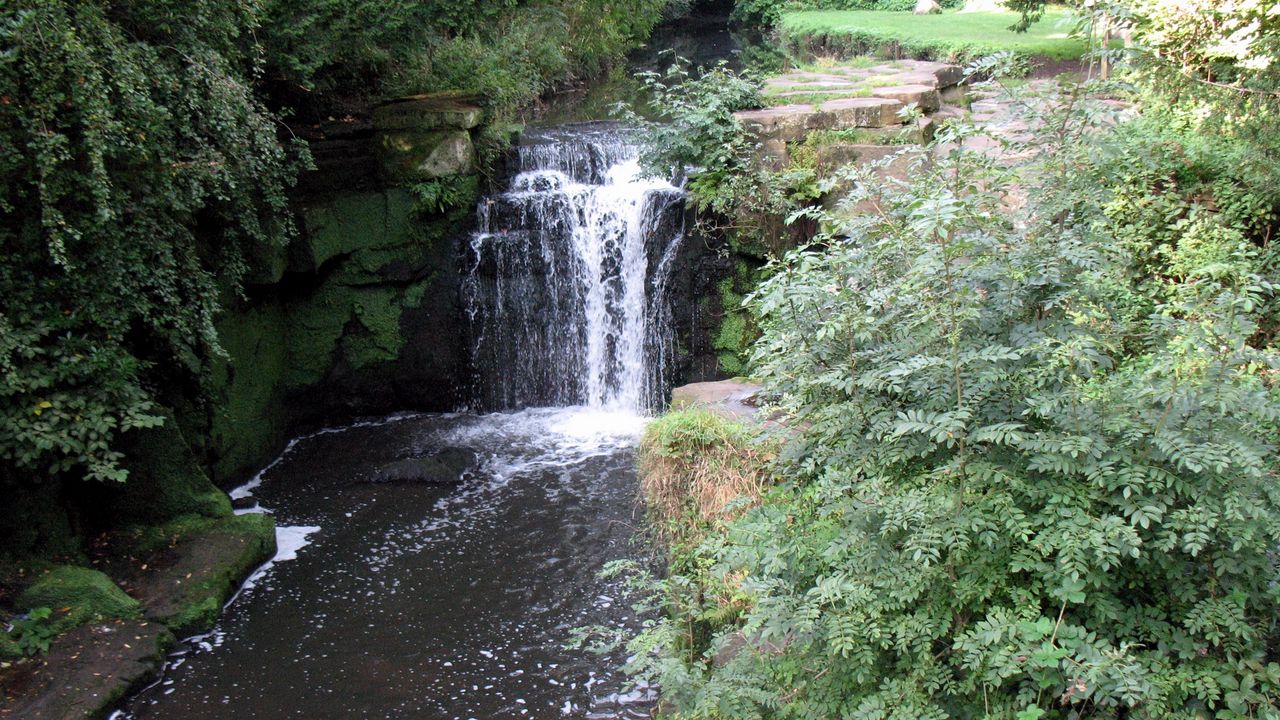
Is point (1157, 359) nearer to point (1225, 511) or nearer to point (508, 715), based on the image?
point (1225, 511)

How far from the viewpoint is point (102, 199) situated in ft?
17.3

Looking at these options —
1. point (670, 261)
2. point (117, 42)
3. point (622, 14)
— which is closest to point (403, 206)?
point (670, 261)

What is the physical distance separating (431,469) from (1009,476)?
6.29 metres

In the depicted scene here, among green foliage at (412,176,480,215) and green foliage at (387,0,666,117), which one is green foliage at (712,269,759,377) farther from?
green foliage at (387,0,666,117)

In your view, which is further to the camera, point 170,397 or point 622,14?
point 622,14

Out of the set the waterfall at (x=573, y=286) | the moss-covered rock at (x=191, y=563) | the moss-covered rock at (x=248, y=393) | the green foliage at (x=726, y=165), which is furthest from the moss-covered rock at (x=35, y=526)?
the green foliage at (x=726, y=165)

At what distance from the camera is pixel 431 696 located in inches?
211

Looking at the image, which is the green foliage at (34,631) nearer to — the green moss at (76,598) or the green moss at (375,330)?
the green moss at (76,598)

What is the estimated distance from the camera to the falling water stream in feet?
18.0

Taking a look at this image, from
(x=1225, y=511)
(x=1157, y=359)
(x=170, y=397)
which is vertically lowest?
Result: (x=170, y=397)

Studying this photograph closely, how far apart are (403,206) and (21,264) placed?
476 cm

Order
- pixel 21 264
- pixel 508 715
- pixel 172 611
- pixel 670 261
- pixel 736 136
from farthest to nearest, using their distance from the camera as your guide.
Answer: pixel 670 261, pixel 736 136, pixel 172 611, pixel 21 264, pixel 508 715

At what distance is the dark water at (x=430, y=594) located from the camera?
17.6 feet

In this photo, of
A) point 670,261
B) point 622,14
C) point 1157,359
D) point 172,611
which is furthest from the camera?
point 622,14
